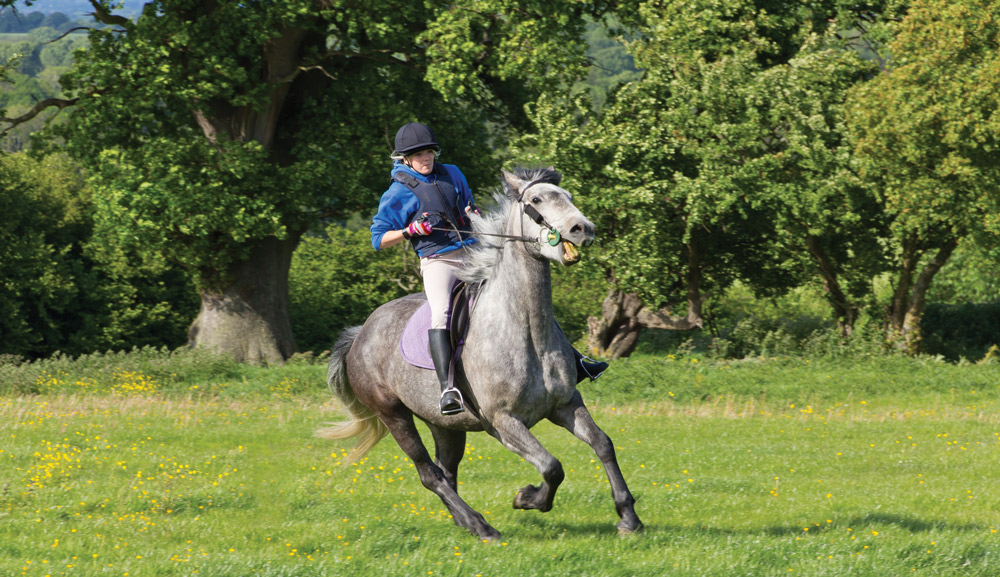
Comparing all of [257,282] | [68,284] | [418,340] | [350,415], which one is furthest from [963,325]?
[68,284]

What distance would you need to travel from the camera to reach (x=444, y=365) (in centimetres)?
786

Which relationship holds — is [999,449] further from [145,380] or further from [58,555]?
[145,380]

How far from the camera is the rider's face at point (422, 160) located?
8211mm

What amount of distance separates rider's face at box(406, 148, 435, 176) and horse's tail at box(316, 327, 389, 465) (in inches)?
93.0

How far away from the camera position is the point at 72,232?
38812 millimetres

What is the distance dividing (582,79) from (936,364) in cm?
1154

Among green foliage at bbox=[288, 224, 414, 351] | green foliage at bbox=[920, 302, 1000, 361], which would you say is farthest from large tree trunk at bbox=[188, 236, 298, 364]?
green foliage at bbox=[920, 302, 1000, 361]

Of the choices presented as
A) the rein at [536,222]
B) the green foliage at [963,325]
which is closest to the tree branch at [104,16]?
the rein at [536,222]

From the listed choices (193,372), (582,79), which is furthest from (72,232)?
(582,79)

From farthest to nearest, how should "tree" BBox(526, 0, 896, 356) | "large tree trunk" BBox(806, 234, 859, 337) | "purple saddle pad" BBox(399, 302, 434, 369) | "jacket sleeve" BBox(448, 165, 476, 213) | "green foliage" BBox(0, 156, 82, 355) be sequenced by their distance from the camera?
"green foliage" BBox(0, 156, 82, 355) → "large tree trunk" BBox(806, 234, 859, 337) → "tree" BBox(526, 0, 896, 356) → "jacket sleeve" BBox(448, 165, 476, 213) → "purple saddle pad" BBox(399, 302, 434, 369)

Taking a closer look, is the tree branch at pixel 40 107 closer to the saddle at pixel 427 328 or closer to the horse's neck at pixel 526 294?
the saddle at pixel 427 328

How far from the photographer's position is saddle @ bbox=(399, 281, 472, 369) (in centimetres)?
799

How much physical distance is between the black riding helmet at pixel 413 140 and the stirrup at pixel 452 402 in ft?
6.73

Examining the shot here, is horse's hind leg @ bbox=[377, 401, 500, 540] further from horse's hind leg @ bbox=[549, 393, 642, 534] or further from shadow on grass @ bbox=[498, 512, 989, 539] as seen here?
horse's hind leg @ bbox=[549, 393, 642, 534]
